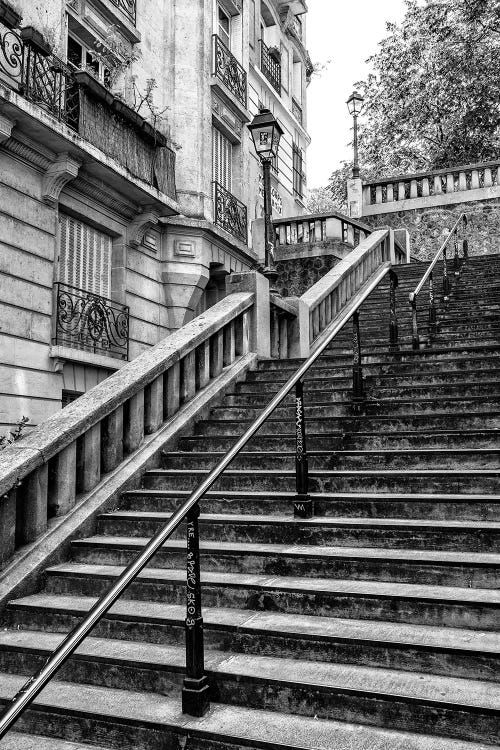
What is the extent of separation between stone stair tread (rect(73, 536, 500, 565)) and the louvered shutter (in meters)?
7.20

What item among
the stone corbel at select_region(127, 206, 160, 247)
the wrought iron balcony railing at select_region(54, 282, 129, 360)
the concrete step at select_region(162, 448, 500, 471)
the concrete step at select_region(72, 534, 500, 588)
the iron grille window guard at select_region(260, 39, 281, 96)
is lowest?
the concrete step at select_region(72, 534, 500, 588)

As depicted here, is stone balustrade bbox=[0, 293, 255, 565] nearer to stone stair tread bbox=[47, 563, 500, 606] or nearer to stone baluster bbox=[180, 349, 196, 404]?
stone baluster bbox=[180, 349, 196, 404]

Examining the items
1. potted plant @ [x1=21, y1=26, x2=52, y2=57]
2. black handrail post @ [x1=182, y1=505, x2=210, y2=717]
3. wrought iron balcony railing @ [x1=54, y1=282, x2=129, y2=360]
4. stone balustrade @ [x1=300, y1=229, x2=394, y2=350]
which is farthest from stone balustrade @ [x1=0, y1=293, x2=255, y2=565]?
potted plant @ [x1=21, y1=26, x2=52, y2=57]

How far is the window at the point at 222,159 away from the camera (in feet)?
51.9

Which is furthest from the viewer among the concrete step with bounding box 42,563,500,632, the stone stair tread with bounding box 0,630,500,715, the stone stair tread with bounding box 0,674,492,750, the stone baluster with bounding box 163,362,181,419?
the stone baluster with bounding box 163,362,181,419

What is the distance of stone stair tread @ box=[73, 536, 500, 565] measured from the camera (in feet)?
12.2

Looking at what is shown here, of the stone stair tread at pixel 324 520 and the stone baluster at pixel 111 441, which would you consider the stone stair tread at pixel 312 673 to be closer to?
the stone stair tread at pixel 324 520

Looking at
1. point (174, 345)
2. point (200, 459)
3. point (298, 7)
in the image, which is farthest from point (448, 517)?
point (298, 7)

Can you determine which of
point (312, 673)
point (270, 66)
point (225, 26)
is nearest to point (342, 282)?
point (312, 673)

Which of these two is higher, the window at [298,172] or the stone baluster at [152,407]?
the window at [298,172]

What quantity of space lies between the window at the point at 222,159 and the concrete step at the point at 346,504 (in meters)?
11.5

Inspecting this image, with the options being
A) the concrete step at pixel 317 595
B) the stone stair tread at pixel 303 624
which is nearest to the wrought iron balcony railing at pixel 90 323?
the concrete step at pixel 317 595

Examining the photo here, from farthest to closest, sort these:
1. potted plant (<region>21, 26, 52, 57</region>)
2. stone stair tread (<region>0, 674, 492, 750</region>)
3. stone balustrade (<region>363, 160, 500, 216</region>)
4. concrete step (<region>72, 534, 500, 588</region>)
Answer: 1. stone balustrade (<region>363, 160, 500, 216</region>)
2. potted plant (<region>21, 26, 52, 57</region>)
3. concrete step (<region>72, 534, 500, 588</region>)
4. stone stair tread (<region>0, 674, 492, 750</region>)

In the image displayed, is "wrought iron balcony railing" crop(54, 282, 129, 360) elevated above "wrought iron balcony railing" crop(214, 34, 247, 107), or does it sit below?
below
